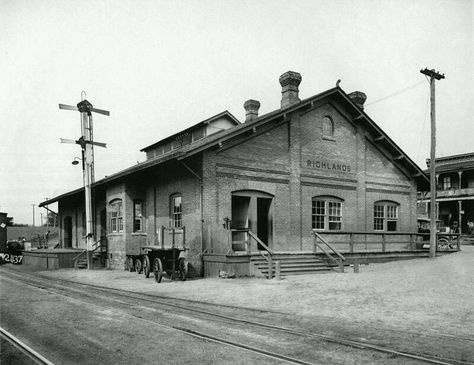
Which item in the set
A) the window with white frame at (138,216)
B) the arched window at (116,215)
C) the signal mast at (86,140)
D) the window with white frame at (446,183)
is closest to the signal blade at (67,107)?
the signal mast at (86,140)

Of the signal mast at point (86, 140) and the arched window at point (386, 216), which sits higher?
the signal mast at point (86, 140)

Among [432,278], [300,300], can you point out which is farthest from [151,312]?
[432,278]

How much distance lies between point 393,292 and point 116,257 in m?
14.5

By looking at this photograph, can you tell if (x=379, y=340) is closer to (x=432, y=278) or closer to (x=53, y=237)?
(x=432, y=278)

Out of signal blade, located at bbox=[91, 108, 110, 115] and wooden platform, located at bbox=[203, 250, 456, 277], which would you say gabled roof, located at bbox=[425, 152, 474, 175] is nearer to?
wooden platform, located at bbox=[203, 250, 456, 277]

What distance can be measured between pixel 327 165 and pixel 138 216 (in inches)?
367

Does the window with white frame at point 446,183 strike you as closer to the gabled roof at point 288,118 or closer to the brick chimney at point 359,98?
the gabled roof at point 288,118

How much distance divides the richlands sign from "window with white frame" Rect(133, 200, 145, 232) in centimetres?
828

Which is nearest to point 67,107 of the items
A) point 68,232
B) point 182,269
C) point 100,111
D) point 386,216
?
point 100,111

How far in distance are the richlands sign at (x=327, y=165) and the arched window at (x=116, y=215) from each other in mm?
9496

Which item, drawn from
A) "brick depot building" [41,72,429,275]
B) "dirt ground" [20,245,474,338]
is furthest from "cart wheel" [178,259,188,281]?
"brick depot building" [41,72,429,275]

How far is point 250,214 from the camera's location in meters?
18.0

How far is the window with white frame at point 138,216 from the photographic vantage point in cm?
2147

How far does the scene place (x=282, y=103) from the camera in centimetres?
2112
